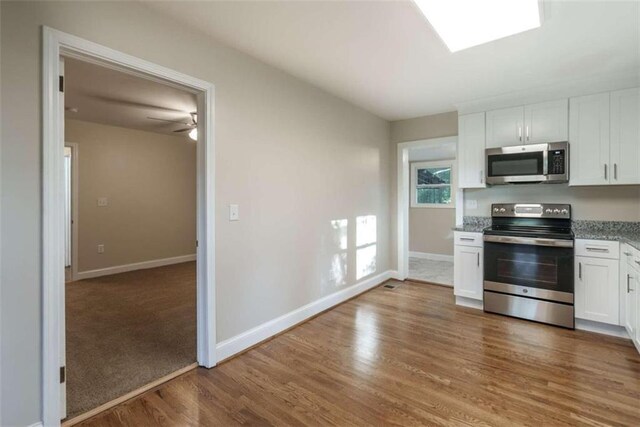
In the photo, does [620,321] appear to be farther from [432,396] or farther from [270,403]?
[270,403]

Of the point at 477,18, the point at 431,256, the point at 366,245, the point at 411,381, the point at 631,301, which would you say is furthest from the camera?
the point at 431,256

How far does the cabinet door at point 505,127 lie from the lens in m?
3.58

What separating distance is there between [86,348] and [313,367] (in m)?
1.98

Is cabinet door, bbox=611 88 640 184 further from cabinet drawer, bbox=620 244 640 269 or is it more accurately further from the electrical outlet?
the electrical outlet

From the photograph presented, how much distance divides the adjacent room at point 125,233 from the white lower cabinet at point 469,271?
9.80ft

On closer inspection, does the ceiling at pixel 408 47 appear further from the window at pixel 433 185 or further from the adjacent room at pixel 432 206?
the window at pixel 433 185

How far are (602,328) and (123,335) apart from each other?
4.58 metres

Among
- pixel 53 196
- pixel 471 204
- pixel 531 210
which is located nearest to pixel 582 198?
pixel 531 210

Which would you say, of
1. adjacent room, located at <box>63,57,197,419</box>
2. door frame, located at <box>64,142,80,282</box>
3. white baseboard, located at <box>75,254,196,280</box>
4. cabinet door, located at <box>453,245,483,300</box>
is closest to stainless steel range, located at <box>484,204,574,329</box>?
cabinet door, located at <box>453,245,483,300</box>

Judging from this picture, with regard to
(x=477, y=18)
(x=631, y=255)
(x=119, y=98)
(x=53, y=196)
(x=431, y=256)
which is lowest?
(x=431, y=256)

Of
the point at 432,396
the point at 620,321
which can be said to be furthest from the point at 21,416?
the point at 620,321

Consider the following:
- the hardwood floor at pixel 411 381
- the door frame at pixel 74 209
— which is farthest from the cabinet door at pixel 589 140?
the door frame at pixel 74 209

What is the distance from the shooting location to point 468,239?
3.69 metres

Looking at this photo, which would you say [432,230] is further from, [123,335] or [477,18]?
[123,335]
